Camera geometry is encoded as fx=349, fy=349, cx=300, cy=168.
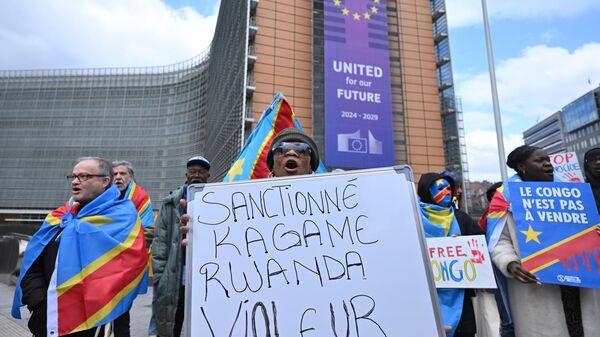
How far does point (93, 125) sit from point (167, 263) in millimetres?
79246

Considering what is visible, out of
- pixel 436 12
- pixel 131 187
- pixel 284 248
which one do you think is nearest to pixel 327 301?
pixel 284 248

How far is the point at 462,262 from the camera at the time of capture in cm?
232

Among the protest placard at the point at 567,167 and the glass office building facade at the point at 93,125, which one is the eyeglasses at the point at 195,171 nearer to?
the protest placard at the point at 567,167

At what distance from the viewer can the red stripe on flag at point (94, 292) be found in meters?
2.03

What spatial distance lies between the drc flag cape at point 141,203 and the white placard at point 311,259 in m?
2.44

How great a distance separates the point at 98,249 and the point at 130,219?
0.92ft

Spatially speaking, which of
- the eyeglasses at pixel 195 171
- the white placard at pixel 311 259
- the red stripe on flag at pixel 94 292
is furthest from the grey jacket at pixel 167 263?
the white placard at pixel 311 259

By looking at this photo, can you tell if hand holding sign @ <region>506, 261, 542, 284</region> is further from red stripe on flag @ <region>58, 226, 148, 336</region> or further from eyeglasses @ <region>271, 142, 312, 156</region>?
red stripe on flag @ <region>58, 226, 148, 336</region>

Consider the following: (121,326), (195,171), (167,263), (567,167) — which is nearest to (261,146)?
(195,171)

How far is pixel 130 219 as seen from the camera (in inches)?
93.7

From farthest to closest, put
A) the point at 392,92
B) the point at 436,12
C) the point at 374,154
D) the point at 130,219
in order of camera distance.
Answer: the point at 436,12 < the point at 392,92 < the point at 374,154 < the point at 130,219

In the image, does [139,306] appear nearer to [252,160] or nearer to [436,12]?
[252,160]

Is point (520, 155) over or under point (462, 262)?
over

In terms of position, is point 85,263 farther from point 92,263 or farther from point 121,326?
point 121,326
